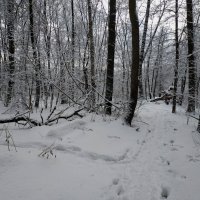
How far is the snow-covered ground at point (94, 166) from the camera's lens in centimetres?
312

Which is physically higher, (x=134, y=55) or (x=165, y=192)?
(x=134, y=55)

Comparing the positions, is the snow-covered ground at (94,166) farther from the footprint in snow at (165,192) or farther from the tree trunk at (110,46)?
the tree trunk at (110,46)

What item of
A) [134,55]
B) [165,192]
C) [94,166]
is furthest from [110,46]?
[165,192]

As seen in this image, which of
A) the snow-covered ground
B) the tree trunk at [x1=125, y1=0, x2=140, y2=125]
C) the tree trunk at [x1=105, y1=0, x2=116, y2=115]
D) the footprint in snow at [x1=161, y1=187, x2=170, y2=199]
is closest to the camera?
the snow-covered ground

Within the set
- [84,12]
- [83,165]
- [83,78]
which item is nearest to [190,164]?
[83,165]

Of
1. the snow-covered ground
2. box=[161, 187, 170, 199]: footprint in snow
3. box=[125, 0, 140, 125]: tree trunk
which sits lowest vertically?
box=[161, 187, 170, 199]: footprint in snow

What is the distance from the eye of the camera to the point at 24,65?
35.5 feet

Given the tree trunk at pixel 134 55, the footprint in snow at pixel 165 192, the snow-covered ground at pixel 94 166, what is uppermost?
the tree trunk at pixel 134 55

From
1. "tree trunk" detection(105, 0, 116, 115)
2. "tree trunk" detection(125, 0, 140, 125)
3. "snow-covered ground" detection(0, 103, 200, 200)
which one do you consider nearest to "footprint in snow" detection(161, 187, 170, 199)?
"snow-covered ground" detection(0, 103, 200, 200)

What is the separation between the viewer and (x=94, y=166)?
402 cm

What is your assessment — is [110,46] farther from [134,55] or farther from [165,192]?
[165,192]

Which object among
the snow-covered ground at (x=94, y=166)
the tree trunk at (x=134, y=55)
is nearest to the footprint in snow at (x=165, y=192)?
the snow-covered ground at (x=94, y=166)

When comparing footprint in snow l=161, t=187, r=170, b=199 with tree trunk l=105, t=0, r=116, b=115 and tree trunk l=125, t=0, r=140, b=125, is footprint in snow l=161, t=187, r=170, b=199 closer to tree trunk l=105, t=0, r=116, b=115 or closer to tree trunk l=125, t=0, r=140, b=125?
tree trunk l=125, t=0, r=140, b=125

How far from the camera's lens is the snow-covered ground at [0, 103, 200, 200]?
10.2ft
